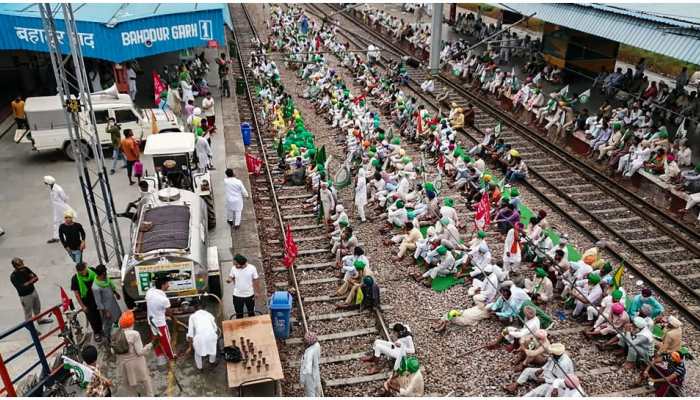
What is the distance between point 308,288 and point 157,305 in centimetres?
369

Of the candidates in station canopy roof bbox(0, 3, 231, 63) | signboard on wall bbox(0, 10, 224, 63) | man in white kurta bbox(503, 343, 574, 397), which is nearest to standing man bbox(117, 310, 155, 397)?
man in white kurta bbox(503, 343, 574, 397)

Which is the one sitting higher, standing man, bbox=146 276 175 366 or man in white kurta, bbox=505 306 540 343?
standing man, bbox=146 276 175 366

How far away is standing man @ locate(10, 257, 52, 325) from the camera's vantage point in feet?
29.9

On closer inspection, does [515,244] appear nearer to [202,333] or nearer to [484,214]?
[484,214]

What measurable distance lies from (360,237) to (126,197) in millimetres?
5989

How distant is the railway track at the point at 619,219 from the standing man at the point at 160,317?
30.1 feet

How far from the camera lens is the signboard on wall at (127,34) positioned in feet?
61.2

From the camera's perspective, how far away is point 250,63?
93.0ft

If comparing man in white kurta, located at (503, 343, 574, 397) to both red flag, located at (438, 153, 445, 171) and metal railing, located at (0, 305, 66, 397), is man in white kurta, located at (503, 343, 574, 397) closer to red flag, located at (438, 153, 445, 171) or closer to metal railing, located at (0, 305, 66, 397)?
metal railing, located at (0, 305, 66, 397)

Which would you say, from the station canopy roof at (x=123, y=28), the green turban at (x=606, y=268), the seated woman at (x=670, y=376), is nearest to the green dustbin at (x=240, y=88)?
the station canopy roof at (x=123, y=28)

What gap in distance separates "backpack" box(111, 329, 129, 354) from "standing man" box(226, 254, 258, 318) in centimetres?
225

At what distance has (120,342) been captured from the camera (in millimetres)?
7715

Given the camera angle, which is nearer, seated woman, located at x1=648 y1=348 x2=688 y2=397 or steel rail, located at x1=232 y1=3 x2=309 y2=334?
seated woman, located at x1=648 y1=348 x2=688 y2=397

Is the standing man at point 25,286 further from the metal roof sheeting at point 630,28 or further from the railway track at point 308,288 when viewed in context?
the metal roof sheeting at point 630,28
